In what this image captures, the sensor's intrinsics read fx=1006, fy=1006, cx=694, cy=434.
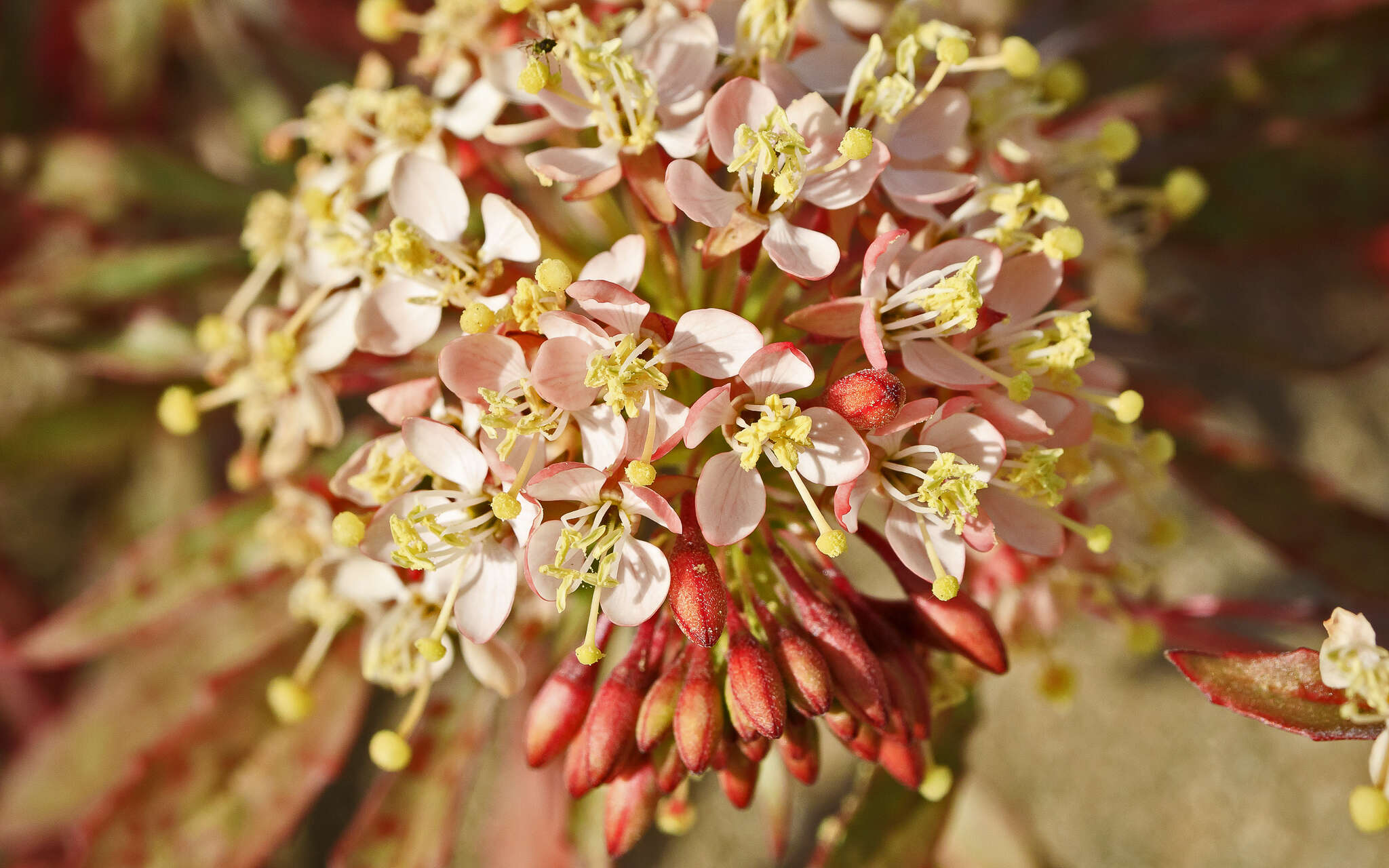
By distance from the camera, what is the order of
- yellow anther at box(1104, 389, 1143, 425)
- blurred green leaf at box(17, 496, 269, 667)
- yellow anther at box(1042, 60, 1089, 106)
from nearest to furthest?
yellow anther at box(1104, 389, 1143, 425)
yellow anther at box(1042, 60, 1089, 106)
blurred green leaf at box(17, 496, 269, 667)

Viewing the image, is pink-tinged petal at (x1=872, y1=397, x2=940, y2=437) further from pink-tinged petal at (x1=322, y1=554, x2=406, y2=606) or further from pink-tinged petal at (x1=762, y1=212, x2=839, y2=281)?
pink-tinged petal at (x1=322, y1=554, x2=406, y2=606)

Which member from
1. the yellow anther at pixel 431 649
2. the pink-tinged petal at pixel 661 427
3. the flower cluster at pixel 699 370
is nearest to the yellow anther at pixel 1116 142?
the flower cluster at pixel 699 370

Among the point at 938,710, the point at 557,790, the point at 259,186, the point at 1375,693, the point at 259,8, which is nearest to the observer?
the point at 1375,693

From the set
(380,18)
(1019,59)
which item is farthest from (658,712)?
(380,18)

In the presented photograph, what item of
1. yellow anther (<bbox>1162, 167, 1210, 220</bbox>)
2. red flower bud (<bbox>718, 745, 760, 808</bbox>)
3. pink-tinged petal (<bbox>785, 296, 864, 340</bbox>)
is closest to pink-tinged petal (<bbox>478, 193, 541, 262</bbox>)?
pink-tinged petal (<bbox>785, 296, 864, 340</bbox>)

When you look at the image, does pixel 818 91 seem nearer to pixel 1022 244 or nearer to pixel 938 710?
pixel 1022 244

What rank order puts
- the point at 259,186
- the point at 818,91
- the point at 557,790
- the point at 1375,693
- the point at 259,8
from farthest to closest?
the point at 259,8 → the point at 259,186 → the point at 557,790 → the point at 818,91 → the point at 1375,693

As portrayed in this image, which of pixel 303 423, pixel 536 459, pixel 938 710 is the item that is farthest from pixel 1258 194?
pixel 303 423
